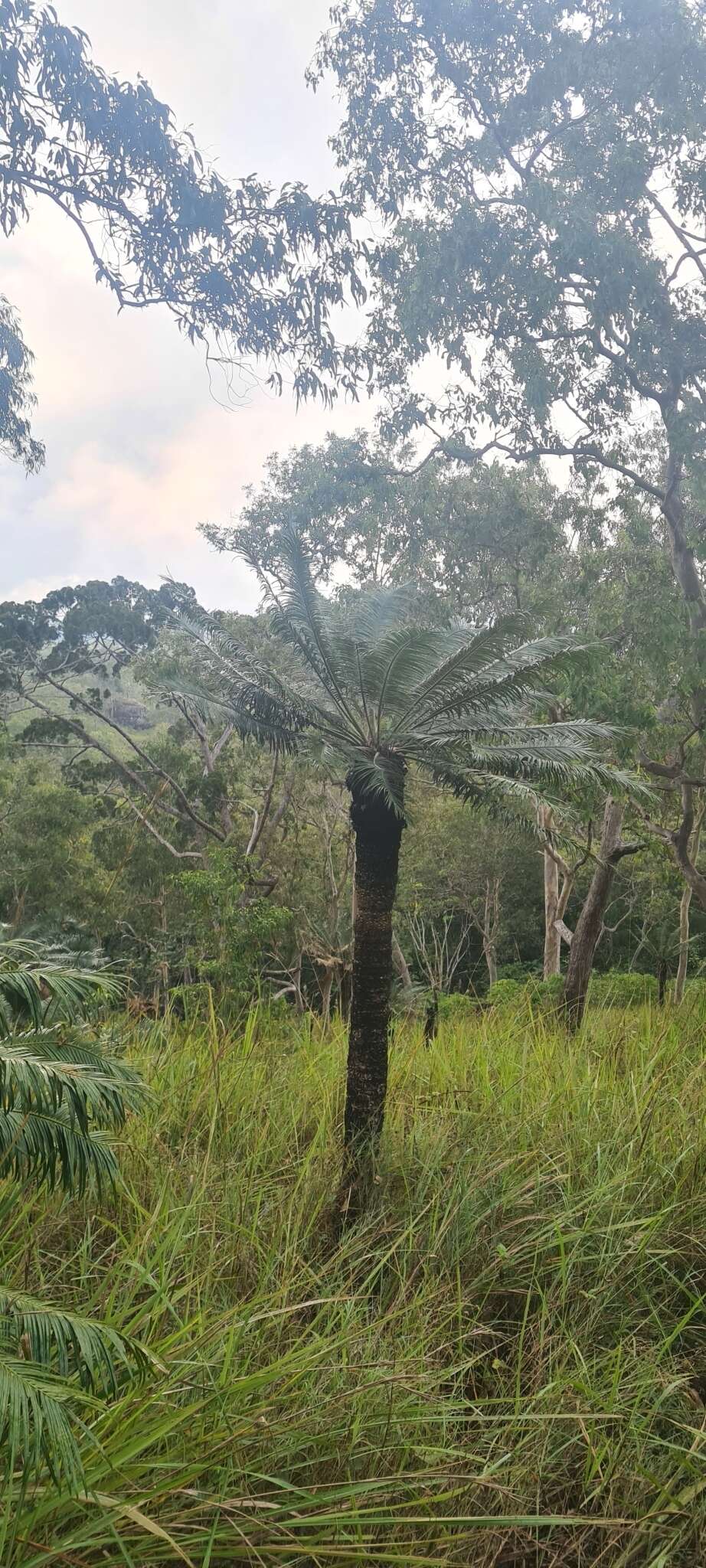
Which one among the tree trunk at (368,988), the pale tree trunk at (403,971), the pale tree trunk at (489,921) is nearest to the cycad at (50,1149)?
the tree trunk at (368,988)

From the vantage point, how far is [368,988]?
148 inches

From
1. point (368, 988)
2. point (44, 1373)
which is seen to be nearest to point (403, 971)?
point (368, 988)

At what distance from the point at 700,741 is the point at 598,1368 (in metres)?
8.37

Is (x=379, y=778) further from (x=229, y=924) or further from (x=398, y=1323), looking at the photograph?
(x=229, y=924)

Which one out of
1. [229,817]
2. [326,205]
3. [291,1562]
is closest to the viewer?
[291,1562]

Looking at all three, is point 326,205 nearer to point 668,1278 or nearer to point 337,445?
point 337,445

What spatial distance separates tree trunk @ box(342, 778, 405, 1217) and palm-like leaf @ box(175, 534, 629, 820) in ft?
0.56

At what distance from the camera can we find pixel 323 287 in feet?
31.9

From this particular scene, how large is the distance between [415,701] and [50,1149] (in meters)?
2.87

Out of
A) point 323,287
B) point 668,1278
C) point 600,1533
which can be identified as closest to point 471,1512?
point 600,1533

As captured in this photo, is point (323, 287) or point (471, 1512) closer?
point (471, 1512)

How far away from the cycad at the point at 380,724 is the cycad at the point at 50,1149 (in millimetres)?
1727

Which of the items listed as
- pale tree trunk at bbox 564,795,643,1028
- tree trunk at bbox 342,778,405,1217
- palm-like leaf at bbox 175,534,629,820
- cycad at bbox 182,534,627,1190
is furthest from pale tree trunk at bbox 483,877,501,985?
tree trunk at bbox 342,778,405,1217

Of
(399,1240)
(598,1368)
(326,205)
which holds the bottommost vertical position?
(598,1368)
